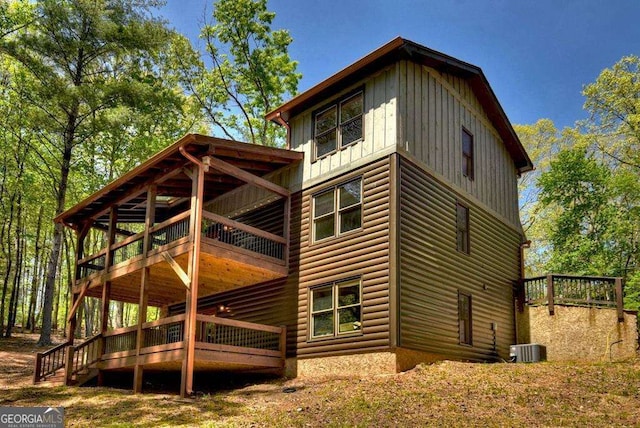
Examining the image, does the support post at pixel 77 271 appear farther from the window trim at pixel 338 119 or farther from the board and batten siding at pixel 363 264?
the window trim at pixel 338 119

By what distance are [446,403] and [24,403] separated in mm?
9909

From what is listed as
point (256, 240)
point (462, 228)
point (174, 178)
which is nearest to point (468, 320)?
point (462, 228)

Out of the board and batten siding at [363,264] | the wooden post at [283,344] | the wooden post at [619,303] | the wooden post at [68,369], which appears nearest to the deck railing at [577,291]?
the wooden post at [619,303]

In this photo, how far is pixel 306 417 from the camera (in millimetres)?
10086

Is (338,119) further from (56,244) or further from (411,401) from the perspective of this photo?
(56,244)

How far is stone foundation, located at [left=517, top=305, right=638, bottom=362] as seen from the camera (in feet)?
52.6

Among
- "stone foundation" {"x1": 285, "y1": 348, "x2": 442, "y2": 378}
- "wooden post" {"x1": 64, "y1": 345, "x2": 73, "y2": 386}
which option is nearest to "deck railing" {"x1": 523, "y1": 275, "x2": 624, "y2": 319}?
"stone foundation" {"x1": 285, "y1": 348, "x2": 442, "y2": 378}

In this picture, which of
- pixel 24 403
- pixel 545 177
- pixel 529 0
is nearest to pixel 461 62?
pixel 529 0

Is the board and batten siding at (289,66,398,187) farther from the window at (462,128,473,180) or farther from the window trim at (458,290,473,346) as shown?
the window trim at (458,290,473,346)

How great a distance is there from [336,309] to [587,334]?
25.8ft

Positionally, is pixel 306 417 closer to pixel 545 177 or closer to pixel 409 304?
pixel 409 304

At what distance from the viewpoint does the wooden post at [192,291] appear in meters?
12.6

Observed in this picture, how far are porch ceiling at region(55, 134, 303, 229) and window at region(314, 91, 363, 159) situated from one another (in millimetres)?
898

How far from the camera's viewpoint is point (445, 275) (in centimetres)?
1516
